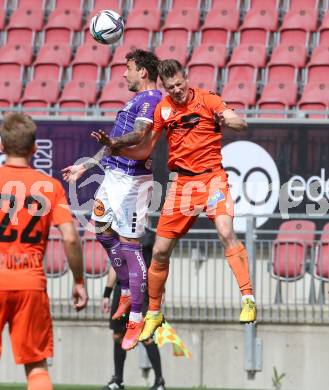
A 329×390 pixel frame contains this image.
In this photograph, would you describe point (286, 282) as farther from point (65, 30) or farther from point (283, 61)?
point (65, 30)

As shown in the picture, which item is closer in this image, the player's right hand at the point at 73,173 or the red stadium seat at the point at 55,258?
the player's right hand at the point at 73,173

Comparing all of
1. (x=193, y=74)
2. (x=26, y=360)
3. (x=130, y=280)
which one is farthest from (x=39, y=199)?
(x=193, y=74)

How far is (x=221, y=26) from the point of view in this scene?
1936 centimetres

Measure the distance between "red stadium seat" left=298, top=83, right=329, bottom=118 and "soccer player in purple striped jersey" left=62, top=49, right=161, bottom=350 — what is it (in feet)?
17.6

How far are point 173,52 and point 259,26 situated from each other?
1385mm

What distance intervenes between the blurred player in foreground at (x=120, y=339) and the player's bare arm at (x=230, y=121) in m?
3.41

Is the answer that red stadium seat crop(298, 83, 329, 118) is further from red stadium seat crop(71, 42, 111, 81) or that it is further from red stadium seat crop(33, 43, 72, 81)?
red stadium seat crop(33, 43, 72, 81)

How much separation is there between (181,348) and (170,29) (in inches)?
261

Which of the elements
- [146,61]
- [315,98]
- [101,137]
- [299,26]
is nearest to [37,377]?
[101,137]

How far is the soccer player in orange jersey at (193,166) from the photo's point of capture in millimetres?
11094

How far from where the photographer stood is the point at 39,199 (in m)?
8.75

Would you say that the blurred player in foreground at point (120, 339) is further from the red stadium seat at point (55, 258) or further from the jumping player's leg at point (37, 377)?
the jumping player's leg at point (37, 377)

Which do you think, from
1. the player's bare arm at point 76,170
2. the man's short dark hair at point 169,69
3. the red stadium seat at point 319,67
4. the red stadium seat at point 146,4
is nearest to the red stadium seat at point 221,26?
the red stadium seat at point 146,4

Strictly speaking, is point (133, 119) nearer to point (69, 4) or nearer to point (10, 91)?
point (10, 91)
